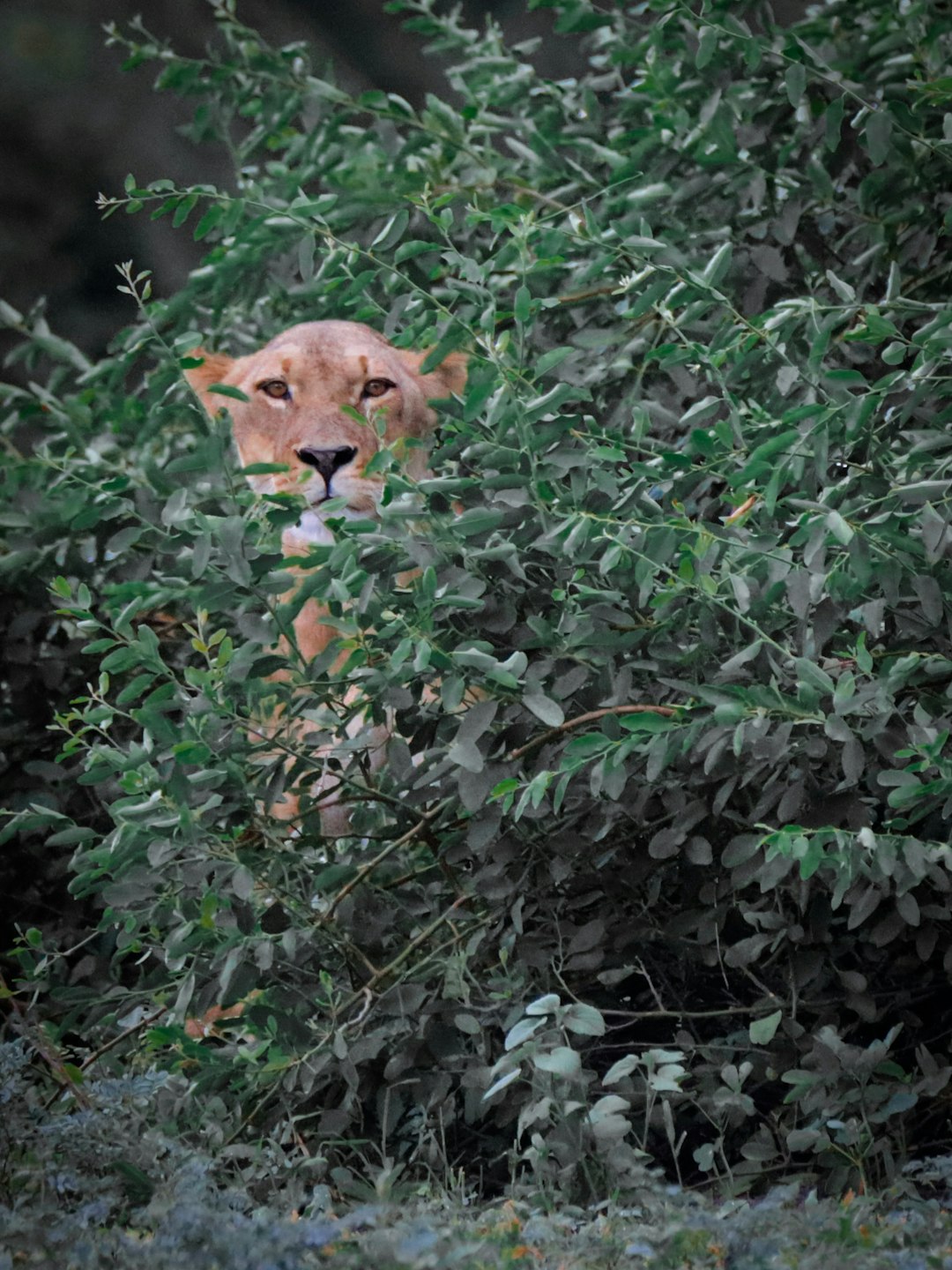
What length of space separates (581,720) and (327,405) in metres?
1.09

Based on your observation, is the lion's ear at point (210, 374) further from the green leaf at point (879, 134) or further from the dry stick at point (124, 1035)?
the green leaf at point (879, 134)

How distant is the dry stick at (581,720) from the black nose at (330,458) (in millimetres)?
806

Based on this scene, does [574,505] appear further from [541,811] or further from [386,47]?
[386,47]

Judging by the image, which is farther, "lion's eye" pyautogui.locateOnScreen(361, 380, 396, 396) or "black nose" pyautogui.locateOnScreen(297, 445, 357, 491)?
"lion's eye" pyautogui.locateOnScreen(361, 380, 396, 396)

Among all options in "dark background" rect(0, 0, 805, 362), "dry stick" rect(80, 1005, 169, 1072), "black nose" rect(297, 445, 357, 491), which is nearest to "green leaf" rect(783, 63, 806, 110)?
"black nose" rect(297, 445, 357, 491)

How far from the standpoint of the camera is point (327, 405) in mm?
3633

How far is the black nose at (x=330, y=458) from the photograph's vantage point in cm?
350

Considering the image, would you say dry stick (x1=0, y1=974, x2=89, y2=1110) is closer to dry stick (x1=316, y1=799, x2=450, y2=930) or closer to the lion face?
dry stick (x1=316, y1=799, x2=450, y2=930)

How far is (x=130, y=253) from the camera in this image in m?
7.86

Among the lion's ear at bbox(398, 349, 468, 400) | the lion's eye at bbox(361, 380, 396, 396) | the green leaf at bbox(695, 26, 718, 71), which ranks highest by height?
the green leaf at bbox(695, 26, 718, 71)

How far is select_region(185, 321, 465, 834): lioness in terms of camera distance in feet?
11.5

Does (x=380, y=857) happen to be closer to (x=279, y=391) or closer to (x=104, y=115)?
(x=279, y=391)

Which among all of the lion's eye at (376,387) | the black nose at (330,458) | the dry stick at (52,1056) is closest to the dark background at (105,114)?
the lion's eye at (376,387)

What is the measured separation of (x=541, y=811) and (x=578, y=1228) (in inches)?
26.7
